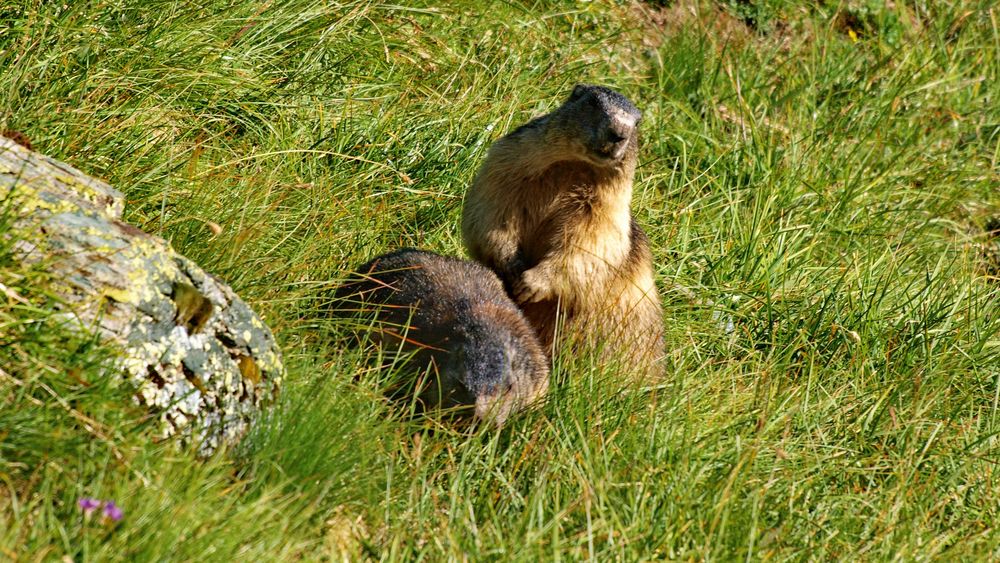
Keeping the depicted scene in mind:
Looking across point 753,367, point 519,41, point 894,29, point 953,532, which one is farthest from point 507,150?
point 894,29

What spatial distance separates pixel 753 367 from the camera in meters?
5.85

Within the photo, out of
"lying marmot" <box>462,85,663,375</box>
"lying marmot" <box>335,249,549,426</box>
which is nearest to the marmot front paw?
"lying marmot" <box>462,85,663,375</box>

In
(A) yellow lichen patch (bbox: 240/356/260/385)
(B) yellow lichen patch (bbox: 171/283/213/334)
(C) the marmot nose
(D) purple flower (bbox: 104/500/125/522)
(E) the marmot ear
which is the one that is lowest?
(A) yellow lichen patch (bbox: 240/356/260/385)

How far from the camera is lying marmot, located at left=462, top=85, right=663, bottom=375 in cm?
577

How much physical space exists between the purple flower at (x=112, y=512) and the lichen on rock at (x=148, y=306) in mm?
473

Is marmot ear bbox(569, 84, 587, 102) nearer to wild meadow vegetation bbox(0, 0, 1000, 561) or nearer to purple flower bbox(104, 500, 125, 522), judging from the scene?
wild meadow vegetation bbox(0, 0, 1000, 561)

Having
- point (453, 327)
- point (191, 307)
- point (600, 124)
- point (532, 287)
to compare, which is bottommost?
point (532, 287)

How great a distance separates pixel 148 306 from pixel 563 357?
1964mm

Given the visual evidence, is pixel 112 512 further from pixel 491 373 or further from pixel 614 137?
pixel 614 137

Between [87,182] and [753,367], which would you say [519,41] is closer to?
[753,367]

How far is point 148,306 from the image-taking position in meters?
3.69

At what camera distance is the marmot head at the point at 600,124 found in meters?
5.54

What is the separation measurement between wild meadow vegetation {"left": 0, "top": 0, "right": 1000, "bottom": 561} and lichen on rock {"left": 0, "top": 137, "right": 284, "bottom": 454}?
9cm

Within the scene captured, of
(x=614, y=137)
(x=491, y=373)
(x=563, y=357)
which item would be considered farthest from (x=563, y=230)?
(x=491, y=373)
